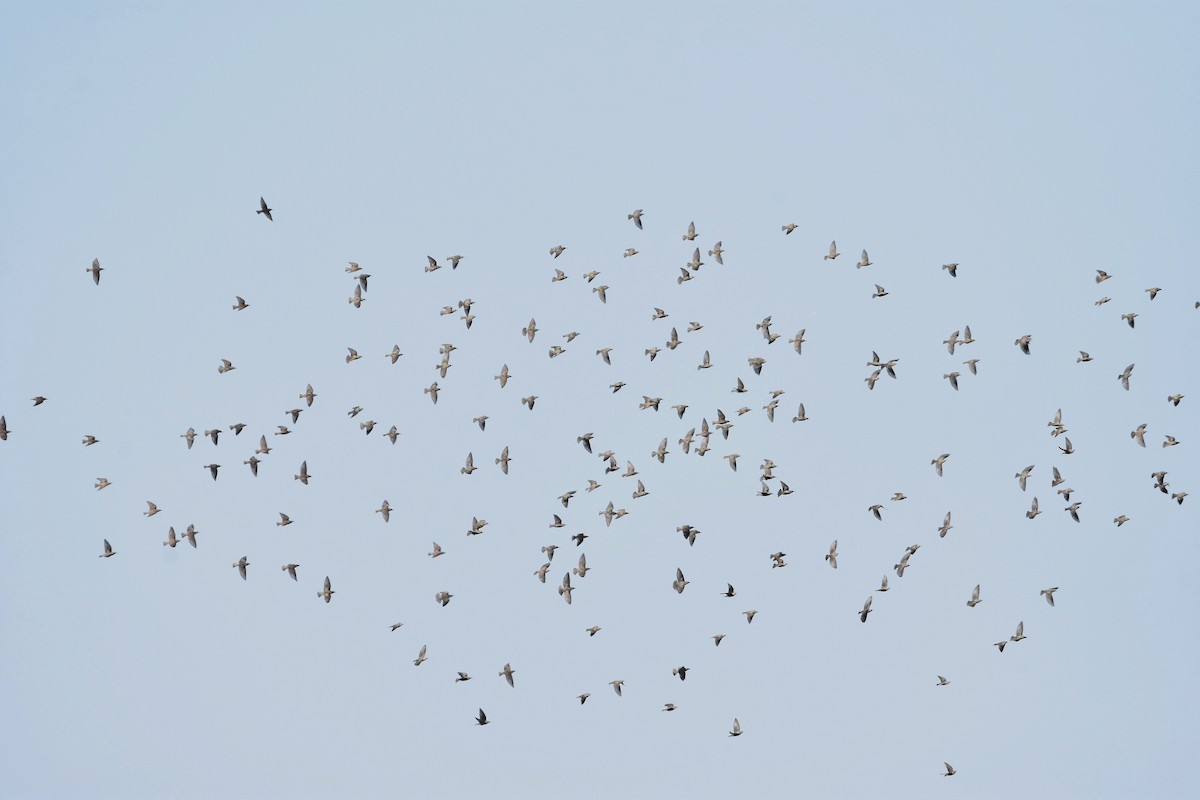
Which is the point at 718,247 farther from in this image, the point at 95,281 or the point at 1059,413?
the point at 95,281

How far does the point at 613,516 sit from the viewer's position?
120062 millimetres

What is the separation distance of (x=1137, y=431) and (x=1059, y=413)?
3874 mm

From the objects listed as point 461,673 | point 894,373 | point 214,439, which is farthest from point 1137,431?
point 214,439

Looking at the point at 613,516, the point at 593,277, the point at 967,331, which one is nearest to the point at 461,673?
the point at 613,516

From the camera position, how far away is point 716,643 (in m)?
121

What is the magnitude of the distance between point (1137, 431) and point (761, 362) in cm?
1744

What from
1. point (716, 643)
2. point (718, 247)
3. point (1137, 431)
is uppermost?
point (718, 247)

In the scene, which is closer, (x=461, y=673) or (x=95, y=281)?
(x=95, y=281)

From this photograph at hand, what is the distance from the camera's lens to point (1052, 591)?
12425 cm

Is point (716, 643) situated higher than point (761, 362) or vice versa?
point (761, 362)

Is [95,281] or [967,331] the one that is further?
[967,331]

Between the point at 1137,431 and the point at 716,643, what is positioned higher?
the point at 1137,431

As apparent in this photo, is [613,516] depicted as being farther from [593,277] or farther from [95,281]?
[95,281]

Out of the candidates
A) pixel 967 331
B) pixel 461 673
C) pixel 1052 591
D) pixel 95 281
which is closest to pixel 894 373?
pixel 967 331
